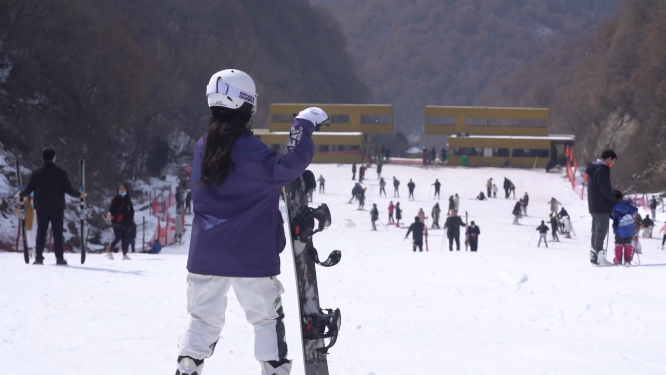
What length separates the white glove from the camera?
12.7 feet

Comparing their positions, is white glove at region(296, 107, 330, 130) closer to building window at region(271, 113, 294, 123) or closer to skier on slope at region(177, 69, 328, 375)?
skier on slope at region(177, 69, 328, 375)

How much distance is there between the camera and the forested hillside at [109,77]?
3841 centimetres

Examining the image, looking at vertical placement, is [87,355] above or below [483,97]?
below

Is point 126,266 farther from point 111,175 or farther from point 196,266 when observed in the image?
point 111,175

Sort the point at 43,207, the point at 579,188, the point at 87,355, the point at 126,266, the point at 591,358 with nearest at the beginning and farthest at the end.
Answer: the point at 87,355 < the point at 591,358 < the point at 43,207 < the point at 126,266 < the point at 579,188

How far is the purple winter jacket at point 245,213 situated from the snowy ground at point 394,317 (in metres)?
1.58

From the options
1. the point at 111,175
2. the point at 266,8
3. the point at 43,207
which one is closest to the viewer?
the point at 43,207

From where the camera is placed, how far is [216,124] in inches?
150

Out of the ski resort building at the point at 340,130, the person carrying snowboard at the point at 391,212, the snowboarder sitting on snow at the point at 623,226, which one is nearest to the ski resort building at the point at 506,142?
the ski resort building at the point at 340,130

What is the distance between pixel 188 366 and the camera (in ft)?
12.0

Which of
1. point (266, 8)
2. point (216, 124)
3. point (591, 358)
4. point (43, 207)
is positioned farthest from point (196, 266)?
point (266, 8)

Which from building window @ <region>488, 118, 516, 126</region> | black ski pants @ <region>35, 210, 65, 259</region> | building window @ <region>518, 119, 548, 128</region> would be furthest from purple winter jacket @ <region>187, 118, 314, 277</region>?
building window @ <region>488, 118, 516, 126</region>

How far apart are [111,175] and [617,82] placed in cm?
4335

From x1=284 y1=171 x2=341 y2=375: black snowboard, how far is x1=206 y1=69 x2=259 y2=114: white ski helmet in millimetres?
598
